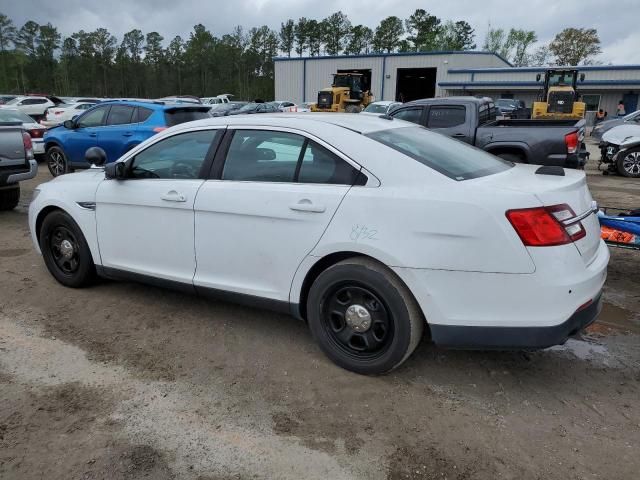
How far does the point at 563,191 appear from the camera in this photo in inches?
115

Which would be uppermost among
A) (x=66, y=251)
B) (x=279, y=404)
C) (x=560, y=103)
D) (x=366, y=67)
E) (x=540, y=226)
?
(x=366, y=67)

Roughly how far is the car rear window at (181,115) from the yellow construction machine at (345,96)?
53.8 feet

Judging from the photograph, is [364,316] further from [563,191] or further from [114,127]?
[114,127]

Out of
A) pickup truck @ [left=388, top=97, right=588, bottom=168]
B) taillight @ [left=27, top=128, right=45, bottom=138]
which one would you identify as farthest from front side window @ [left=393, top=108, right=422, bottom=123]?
taillight @ [left=27, top=128, right=45, bottom=138]

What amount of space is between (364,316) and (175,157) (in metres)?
2.02

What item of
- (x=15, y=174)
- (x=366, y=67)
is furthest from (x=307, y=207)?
(x=366, y=67)

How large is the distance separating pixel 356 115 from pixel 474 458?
2.58 metres

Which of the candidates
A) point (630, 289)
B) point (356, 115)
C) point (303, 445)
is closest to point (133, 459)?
point (303, 445)

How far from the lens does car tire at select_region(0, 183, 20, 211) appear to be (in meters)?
8.38

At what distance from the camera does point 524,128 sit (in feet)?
27.9

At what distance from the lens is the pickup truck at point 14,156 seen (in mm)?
7574

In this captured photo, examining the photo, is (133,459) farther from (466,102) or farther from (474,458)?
(466,102)

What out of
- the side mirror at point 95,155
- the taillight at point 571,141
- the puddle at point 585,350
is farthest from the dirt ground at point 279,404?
the taillight at point 571,141

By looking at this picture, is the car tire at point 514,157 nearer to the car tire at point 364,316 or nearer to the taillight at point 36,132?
the car tire at point 364,316
